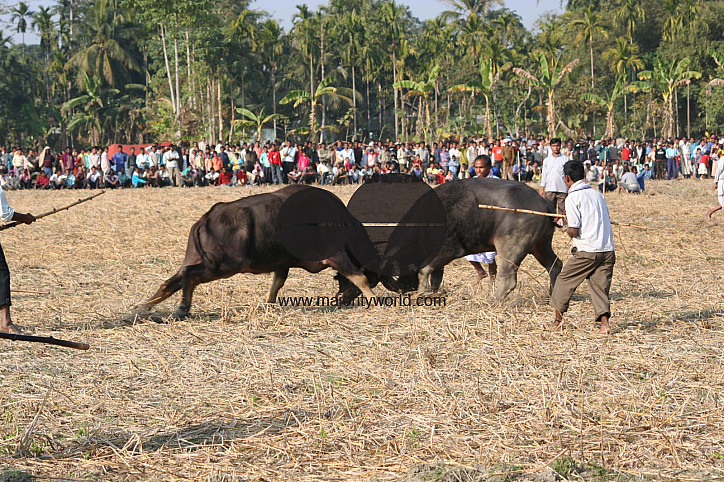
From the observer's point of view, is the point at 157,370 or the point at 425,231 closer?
the point at 157,370

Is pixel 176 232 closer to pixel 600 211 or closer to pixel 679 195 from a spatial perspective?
pixel 600 211

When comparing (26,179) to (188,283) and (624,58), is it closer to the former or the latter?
(188,283)

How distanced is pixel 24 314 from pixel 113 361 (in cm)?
230

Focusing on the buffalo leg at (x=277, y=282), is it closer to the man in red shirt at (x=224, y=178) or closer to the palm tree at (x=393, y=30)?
the man in red shirt at (x=224, y=178)

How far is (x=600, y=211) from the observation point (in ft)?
23.2

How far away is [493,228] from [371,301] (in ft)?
4.82

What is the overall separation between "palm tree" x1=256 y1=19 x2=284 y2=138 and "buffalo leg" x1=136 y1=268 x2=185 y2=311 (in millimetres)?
42151

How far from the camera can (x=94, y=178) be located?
27.0 m

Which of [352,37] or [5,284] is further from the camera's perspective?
[352,37]

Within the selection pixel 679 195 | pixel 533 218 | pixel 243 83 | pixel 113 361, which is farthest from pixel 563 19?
pixel 113 361

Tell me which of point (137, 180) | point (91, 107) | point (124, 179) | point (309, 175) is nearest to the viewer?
point (137, 180)

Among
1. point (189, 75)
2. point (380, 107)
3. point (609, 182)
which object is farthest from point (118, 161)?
point (380, 107)

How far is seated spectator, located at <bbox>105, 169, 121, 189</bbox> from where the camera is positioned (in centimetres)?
2700

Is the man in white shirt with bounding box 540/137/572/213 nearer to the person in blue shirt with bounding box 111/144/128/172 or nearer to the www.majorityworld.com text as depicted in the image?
the www.majorityworld.com text
